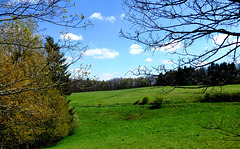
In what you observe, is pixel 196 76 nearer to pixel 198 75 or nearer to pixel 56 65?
pixel 198 75

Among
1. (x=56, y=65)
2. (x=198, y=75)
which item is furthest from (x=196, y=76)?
(x=56, y=65)

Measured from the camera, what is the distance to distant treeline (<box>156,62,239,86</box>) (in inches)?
102

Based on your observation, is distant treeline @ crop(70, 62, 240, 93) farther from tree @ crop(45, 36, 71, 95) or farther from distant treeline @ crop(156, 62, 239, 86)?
tree @ crop(45, 36, 71, 95)

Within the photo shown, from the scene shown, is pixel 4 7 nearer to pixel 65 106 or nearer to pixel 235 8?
pixel 235 8

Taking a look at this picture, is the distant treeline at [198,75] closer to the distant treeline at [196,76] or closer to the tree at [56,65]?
the distant treeline at [196,76]

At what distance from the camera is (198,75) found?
2.78 metres

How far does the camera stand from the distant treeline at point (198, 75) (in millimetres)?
2586

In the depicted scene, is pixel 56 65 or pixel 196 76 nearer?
pixel 196 76

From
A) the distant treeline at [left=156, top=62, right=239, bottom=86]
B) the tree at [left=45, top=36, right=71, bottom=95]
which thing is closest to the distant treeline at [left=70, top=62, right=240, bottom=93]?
the distant treeline at [left=156, top=62, right=239, bottom=86]

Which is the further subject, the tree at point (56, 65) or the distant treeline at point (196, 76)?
the tree at point (56, 65)

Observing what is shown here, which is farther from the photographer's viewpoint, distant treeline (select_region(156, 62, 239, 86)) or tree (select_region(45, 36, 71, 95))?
tree (select_region(45, 36, 71, 95))

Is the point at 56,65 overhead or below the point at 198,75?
overhead

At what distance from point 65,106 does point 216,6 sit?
1614cm

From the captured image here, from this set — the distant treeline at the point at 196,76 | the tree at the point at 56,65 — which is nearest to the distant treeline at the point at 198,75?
the distant treeline at the point at 196,76
